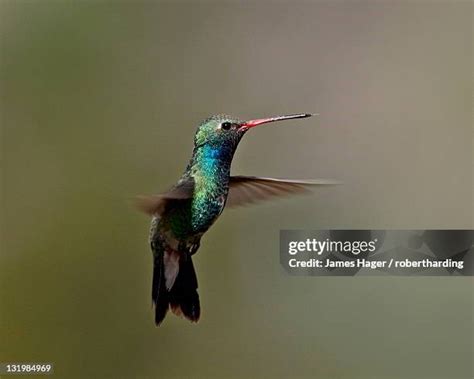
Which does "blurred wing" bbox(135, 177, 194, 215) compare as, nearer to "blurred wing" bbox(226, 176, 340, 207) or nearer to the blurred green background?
"blurred wing" bbox(226, 176, 340, 207)

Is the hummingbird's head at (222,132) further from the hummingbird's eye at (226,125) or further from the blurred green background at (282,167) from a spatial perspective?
the blurred green background at (282,167)

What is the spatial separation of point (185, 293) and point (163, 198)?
0.35 meters

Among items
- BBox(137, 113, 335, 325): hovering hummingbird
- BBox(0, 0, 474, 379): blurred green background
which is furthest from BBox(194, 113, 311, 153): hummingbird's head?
BBox(0, 0, 474, 379): blurred green background

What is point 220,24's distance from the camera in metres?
1.94

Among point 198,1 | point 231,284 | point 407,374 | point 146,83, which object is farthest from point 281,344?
point 198,1

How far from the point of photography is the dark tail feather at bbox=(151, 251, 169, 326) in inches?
60.9

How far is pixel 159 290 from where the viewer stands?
1580mm

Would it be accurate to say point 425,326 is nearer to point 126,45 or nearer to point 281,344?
point 281,344

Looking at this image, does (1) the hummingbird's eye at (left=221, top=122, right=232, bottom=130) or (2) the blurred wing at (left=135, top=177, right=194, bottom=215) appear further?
(1) the hummingbird's eye at (left=221, top=122, right=232, bottom=130)

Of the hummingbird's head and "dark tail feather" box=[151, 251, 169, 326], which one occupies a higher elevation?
the hummingbird's head

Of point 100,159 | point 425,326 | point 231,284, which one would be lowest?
point 425,326

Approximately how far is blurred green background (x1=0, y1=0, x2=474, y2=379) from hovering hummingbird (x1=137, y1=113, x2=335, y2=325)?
1.04ft

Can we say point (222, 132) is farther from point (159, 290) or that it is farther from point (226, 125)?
point (159, 290)

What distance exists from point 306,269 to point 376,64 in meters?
0.55
